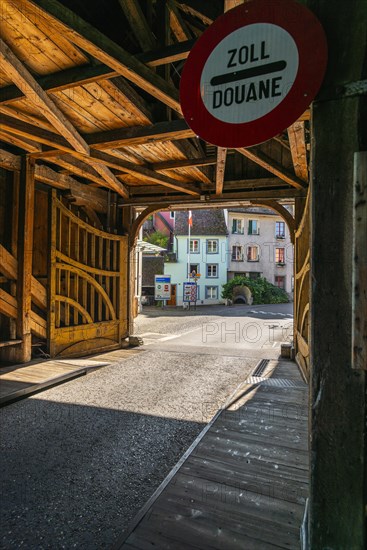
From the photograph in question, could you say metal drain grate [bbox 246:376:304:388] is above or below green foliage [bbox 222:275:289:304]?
below

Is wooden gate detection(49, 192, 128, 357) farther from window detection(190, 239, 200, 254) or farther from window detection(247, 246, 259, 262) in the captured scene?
window detection(247, 246, 259, 262)

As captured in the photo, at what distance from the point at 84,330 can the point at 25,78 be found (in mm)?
5650

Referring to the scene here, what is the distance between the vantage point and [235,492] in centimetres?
250

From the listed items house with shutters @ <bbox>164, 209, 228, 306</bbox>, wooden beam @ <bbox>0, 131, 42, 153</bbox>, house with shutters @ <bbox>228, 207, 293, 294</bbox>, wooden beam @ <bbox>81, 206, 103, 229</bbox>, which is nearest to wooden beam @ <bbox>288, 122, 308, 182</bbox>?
wooden beam @ <bbox>0, 131, 42, 153</bbox>

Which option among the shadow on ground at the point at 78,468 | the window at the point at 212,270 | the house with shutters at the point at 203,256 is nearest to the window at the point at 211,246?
the house with shutters at the point at 203,256

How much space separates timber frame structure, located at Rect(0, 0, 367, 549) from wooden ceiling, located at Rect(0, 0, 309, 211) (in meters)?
0.02

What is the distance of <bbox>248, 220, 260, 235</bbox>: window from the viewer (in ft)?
113

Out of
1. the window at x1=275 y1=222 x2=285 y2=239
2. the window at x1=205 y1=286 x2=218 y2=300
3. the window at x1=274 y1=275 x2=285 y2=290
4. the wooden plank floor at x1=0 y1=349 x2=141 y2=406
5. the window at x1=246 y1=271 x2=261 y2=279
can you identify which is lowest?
the wooden plank floor at x1=0 y1=349 x2=141 y2=406

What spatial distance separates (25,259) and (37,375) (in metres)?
2.17

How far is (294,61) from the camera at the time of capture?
1552 millimetres

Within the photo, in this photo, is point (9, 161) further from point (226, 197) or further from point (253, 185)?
point (253, 185)

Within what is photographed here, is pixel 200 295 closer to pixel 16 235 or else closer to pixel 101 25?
pixel 16 235

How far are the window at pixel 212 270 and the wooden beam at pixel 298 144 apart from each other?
25.4 meters

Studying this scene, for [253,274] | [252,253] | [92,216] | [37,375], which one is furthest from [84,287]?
[252,253]
